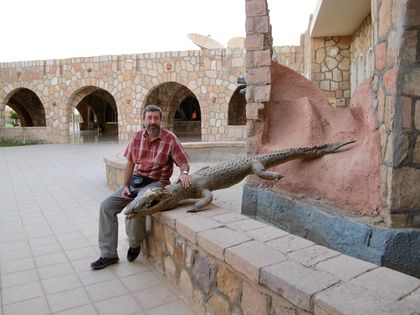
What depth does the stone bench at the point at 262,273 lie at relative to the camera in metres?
1.45

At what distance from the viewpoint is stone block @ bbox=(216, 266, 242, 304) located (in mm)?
1995

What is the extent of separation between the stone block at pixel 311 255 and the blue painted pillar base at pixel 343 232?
75cm

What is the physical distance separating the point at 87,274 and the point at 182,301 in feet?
2.92

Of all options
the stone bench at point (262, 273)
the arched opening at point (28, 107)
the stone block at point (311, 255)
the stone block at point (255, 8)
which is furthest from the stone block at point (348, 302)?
the arched opening at point (28, 107)

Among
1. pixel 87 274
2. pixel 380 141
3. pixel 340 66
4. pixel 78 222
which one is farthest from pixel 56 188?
pixel 340 66

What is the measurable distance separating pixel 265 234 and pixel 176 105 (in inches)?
600

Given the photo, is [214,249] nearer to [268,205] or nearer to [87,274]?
[87,274]

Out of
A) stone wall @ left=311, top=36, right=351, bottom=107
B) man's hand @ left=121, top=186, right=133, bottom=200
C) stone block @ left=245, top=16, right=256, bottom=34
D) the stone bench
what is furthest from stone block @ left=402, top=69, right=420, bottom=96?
stone wall @ left=311, top=36, right=351, bottom=107

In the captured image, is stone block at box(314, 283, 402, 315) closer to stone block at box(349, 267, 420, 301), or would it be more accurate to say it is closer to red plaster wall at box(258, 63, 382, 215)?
stone block at box(349, 267, 420, 301)

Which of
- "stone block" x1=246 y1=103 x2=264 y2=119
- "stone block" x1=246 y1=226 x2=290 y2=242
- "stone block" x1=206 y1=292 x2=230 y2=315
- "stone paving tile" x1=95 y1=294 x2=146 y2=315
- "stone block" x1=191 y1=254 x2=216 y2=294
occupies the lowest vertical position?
"stone paving tile" x1=95 y1=294 x2=146 y2=315

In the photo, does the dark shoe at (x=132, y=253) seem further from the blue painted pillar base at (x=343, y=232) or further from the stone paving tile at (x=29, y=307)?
the blue painted pillar base at (x=343, y=232)

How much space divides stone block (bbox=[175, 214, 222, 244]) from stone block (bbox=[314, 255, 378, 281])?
2.73 ft

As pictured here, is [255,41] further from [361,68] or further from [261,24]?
[361,68]

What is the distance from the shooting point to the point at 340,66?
918 cm
